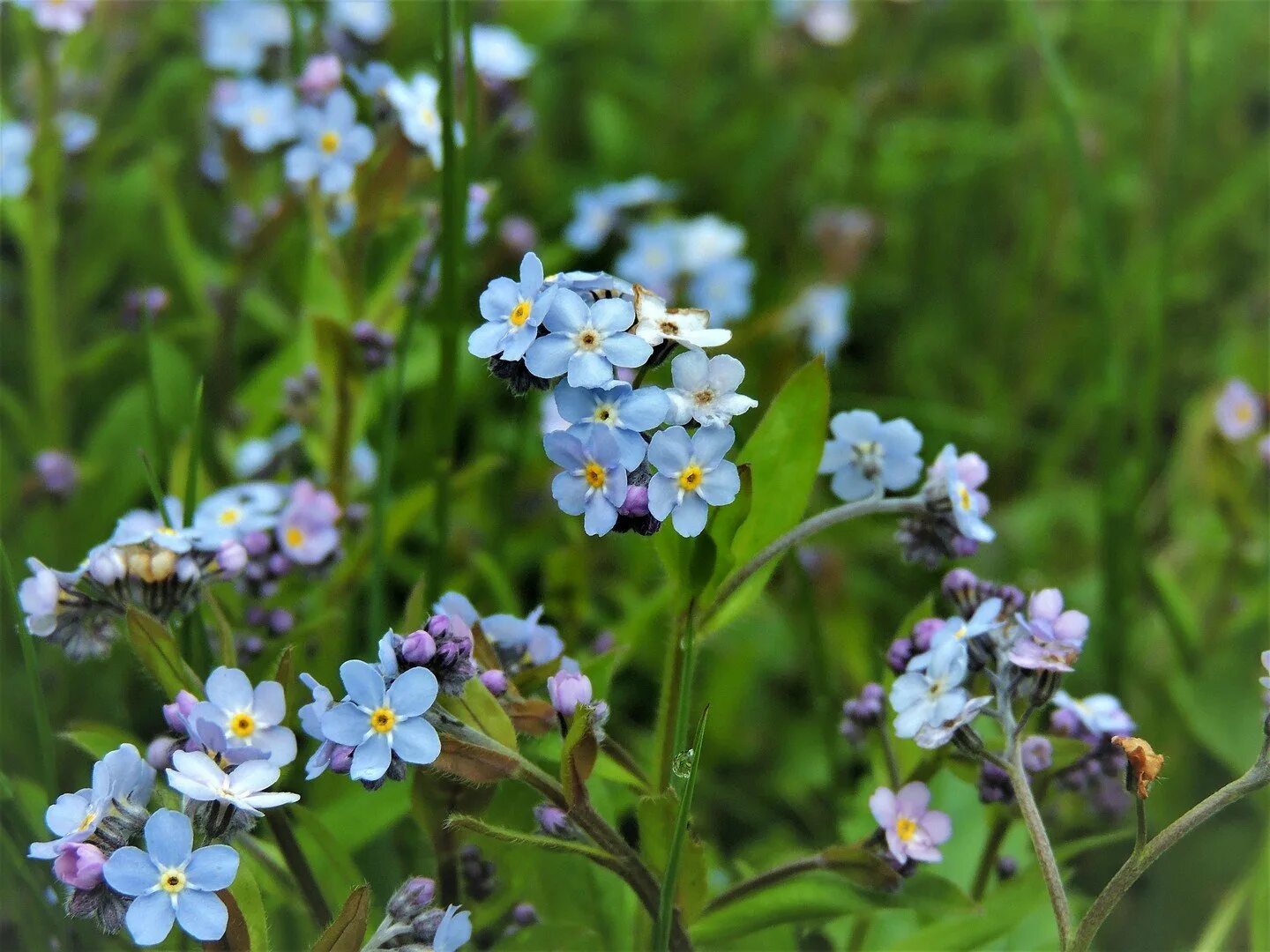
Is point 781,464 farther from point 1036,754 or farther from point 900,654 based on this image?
point 1036,754

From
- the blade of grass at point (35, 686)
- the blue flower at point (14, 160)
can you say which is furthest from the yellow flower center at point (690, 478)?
the blue flower at point (14, 160)

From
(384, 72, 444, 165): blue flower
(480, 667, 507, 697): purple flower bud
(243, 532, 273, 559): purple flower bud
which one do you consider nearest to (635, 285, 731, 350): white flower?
(480, 667, 507, 697): purple flower bud

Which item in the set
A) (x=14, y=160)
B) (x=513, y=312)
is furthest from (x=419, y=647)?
(x=14, y=160)

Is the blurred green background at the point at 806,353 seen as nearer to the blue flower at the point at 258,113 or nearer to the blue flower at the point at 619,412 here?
the blue flower at the point at 258,113

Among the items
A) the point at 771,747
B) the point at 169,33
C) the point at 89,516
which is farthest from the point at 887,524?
the point at 169,33

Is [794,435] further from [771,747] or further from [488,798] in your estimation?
[771,747]

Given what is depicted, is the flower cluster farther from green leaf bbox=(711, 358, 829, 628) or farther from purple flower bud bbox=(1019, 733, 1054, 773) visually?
purple flower bud bbox=(1019, 733, 1054, 773)
